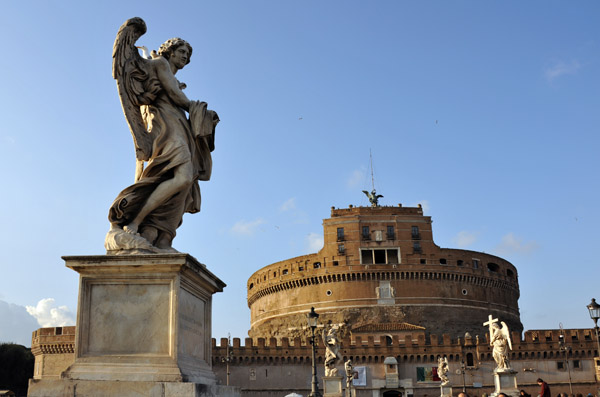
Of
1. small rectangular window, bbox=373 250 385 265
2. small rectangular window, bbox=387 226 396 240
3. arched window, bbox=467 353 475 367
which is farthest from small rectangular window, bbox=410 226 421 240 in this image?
arched window, bbox=467 353 475 367

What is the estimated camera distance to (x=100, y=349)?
11.9 feet

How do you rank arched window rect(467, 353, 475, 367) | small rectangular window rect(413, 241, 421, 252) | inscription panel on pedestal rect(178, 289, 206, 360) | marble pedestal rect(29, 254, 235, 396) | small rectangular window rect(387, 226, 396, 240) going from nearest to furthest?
marble pedestal rect(29, 254, 235, 396), inscription panel on pedestal rect(178, 289, 206, 360), arched window rect(467, 353, 475, 367), small rectangular window rect(413, 241, 421, 252), small rectangular window rect(387, 226, 396, 240)

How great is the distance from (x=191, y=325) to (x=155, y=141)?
1.25 meters

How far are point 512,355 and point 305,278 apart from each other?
64.6 ft

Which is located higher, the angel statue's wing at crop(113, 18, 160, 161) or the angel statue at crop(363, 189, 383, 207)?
the angel statue at crop(363, 189, 383, 207)

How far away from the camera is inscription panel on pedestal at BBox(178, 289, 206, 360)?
371 cm

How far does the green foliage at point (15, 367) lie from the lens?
178ft

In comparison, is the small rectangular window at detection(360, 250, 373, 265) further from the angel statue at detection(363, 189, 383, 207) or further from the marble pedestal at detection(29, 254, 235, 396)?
the marble pedestal at detection(29, 254, 235, 396)

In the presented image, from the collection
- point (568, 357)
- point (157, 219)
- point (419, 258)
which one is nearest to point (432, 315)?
point (419, 258)

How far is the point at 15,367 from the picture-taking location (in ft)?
182

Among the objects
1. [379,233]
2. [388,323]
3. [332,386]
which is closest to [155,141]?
[332,386]

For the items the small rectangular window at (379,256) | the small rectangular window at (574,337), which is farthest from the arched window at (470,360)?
the small rectangular window at (379,256)

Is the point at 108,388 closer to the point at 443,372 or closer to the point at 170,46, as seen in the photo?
the point at 170,46

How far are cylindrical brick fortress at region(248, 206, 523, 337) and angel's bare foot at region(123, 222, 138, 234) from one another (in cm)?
5125
